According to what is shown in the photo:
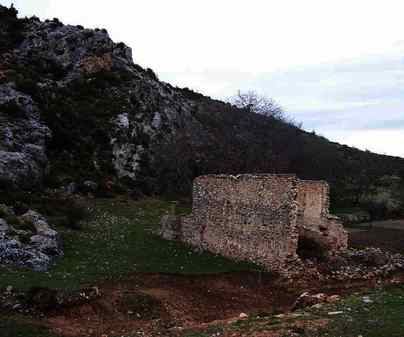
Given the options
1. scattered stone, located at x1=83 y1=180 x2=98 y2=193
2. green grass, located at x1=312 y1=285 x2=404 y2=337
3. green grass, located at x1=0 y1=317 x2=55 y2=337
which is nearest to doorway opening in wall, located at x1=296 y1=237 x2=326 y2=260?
green grass, located at x1=312 y1=285 x2=404 y2=337

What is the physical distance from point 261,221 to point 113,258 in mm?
6374

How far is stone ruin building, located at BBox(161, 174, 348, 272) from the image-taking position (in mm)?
21344

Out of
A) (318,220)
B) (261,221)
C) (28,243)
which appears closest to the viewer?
(28,243)

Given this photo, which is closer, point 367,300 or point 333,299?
point 367,300

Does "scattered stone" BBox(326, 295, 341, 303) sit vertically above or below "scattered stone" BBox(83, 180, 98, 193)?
below

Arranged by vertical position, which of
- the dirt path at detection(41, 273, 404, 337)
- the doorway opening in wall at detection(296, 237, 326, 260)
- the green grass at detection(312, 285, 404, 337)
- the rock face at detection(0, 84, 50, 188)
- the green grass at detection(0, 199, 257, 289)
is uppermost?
the rock face at detection(0, 84, 50, 188)

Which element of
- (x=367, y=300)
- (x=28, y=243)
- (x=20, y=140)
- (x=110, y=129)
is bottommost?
(x=28, y=243)

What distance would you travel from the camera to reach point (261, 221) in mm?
22297

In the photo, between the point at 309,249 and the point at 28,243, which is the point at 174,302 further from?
the point at 309,249

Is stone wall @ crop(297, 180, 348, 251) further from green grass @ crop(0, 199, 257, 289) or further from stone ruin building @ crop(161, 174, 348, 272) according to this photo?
green grass @ crop(0, 199, 257, 289)

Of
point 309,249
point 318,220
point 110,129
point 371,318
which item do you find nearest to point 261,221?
point 309,249

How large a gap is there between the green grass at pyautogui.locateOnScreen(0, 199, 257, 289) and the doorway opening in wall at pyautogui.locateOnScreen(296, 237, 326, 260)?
7.87 feet

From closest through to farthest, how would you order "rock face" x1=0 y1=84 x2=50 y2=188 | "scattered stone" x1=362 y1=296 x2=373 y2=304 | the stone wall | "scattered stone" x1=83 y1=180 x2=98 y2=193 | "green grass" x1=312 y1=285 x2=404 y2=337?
"green grass" x1=312 y1=285 x2=404 y2=337 < "scattered stone" x1=362 y1=296 x2=373 y2=304 < the stone wall < "rock face" x1=0 y1=84 x2=50 y2=188 < "scattered stone" x1=83 y1=180 x2=98 y2=193

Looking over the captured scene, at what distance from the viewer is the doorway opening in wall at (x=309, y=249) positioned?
75.0 feet
